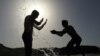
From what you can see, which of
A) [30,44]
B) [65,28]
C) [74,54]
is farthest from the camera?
[74,54]

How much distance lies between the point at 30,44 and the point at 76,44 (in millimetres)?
2044

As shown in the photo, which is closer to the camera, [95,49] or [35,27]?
[35,27]

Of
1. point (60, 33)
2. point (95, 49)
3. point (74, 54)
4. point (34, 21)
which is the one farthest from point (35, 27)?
point (95, 49)

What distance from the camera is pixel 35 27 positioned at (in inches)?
382

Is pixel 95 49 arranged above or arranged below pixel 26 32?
below

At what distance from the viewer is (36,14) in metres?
9.29

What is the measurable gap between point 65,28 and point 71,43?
0.62 metres

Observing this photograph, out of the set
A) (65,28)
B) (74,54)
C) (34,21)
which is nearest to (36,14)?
(34,21)

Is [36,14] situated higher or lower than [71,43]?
higher

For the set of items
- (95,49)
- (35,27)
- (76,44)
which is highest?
(35,27)

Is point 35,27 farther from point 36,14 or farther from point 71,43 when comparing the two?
point 71,43

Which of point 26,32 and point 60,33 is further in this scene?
point 60,33

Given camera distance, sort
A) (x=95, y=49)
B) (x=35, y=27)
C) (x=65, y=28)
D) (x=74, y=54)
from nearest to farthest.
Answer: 1. (x=35, y=27)
2. (x=65, y=28)
3. (x=74, y=54)
4. (x=95, y=49)

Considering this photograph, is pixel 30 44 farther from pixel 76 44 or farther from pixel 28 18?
pixel 76 44
